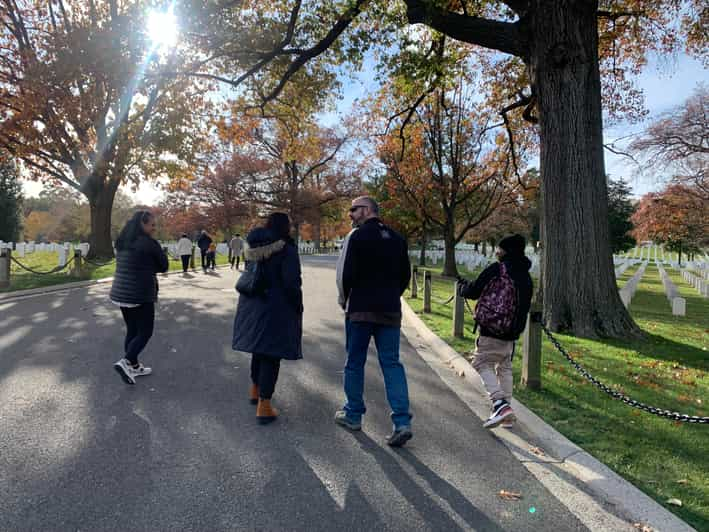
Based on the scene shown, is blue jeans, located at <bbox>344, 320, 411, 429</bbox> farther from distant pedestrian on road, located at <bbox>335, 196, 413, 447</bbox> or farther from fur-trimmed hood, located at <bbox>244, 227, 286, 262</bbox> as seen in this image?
fur-trimmed hood, located at <bbox>244, 227, 286, 262</bbox>

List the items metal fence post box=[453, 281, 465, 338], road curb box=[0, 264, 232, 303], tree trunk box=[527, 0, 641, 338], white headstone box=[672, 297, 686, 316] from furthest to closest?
1. white headstone box=[672, 297, 686, 316]
2. road curb box=[0, 264, 232, 303]
3. metal fence post box=[453, 281, 465, 338]
4. tree trunk box=[527, 0, 641, 338]

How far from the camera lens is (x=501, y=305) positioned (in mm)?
4258

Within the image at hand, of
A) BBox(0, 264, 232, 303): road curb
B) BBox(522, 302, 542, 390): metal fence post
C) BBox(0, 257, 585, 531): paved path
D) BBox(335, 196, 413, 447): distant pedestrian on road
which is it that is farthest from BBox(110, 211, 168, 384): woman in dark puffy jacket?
BBox(0, 264, 232, 303): road curb

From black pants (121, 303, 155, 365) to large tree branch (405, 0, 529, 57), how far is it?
726 cm

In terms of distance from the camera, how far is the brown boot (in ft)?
13.5

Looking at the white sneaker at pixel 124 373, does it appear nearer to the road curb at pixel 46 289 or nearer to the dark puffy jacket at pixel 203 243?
the road curb at pixel 46 289

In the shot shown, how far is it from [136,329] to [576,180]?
703cm

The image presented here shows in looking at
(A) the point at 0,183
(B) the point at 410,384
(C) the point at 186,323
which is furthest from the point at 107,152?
(A) the point at 0,183

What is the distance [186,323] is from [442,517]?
7.03 meters

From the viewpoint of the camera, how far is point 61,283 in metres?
14.3

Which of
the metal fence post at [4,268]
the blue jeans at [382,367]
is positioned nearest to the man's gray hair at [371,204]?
the blue jeans at [382,367]

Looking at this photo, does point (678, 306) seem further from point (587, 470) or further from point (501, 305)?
point (587, 470)

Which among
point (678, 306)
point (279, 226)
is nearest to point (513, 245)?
point (279, 226)

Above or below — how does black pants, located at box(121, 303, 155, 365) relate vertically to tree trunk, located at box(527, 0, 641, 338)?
below
